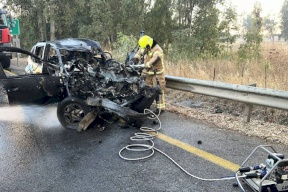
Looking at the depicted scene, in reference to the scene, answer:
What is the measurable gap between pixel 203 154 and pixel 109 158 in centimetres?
119

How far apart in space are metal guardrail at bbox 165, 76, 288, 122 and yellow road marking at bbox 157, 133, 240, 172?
57.4 inches

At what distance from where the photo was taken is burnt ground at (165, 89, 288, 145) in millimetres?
4410

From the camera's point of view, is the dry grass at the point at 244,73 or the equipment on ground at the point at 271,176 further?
the dry grass at the point at 244,73

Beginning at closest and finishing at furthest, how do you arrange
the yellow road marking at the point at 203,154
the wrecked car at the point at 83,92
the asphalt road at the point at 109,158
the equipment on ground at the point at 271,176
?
1. the equipment on ground at the point at 271,176
2. the asphalt road at the point at 109,158
3. the yellow road marking at the point at 203,154
4. the wrecked car at the point at 83,92

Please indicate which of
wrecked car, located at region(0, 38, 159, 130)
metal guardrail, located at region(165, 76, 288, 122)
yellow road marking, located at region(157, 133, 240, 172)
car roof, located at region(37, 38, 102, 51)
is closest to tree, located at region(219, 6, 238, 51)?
car roof, located at region(37, 38, 102, 51)

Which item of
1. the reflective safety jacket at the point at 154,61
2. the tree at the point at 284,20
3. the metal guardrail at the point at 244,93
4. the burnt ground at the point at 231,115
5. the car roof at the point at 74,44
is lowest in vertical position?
the burnt ground at the point at 231,115

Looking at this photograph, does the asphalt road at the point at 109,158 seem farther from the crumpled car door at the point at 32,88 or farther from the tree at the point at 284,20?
the tree at the point at 284,20

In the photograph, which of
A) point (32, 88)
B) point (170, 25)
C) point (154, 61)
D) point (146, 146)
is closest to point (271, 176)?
point (146, 146)

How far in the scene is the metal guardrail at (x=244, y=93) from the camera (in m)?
4.29

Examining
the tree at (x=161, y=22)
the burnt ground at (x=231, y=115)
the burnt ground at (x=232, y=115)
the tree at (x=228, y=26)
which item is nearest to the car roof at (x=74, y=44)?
the burnt ground at (x=231, y=115)

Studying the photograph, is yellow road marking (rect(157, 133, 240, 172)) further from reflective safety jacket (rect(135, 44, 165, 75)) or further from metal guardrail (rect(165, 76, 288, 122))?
reflective safety jacket (rect(135, 44, 165, 75))

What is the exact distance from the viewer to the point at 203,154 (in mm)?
3641

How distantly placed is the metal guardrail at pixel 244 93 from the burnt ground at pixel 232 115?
32cm

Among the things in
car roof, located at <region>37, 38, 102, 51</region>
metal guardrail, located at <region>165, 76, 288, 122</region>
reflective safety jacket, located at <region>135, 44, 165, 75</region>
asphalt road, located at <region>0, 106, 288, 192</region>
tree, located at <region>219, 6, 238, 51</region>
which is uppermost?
tree, located at <region>219, 6, 238, 51</region>
